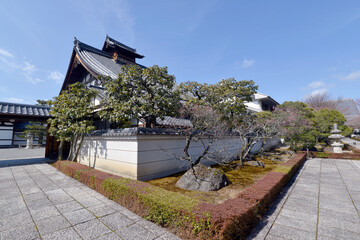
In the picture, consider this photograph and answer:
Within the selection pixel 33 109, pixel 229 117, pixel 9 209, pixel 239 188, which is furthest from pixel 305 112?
pixel 33 109

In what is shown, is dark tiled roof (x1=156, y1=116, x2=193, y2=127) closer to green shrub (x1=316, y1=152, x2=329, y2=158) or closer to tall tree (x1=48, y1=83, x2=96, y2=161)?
tall tree (x1=48, y1=83, x2=96, y2=161)

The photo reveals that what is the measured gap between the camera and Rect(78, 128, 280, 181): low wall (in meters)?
6.37

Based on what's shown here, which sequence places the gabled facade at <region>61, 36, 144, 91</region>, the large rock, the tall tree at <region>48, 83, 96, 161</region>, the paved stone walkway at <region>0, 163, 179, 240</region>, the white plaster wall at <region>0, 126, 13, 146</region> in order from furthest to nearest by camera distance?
the white plaster wall at <region>0, 126, 13, 146</region> → the gabled facade at <region>61, 36, 144, 91</region> → the tall tree at <region>48, 83, 96, 161</region> → the large rock → the paved stone walkway at <region>0, 163, 179, 240</region>

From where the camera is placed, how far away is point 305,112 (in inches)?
677

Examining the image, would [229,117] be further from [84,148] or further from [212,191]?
[84,148]

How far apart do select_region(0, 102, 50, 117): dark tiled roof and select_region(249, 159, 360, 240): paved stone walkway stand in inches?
535

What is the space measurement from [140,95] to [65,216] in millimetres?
5402

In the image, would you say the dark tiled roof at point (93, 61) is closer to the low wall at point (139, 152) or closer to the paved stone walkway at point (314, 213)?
the low wall at point (139, 152)

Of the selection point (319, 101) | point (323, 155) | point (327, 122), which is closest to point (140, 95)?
point (323, 155)

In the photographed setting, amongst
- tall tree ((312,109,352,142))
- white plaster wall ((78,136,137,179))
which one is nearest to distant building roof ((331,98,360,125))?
tall tree ((312,109,352,142))

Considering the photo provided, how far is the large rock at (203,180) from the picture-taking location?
18.1ft

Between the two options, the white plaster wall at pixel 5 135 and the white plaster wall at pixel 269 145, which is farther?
the white plaster wall at pixel 5 135

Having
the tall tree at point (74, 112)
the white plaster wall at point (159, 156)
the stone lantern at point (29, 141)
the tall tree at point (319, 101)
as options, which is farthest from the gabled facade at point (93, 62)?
the tall tree at point (319, 101)

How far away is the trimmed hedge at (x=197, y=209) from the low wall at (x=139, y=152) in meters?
1.42
